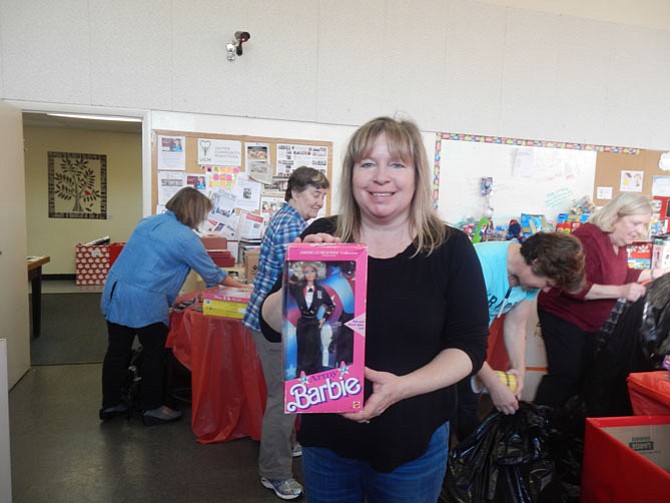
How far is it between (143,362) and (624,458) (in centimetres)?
231

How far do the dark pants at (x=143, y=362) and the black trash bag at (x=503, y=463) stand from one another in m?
1.73

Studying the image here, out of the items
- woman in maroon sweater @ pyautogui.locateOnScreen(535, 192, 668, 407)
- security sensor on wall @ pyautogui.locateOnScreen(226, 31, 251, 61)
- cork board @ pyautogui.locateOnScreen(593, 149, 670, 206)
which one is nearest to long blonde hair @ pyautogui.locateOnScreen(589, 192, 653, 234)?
woman in maroon sweater @ pyautogui.locateOnScreen(535, 192, 668, 407)

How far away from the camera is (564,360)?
7.01ft

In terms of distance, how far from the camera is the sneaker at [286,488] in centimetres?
204

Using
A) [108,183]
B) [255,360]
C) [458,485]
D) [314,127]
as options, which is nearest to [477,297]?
[458,485]

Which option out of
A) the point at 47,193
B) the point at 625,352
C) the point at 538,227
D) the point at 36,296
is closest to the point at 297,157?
the point at 538,227

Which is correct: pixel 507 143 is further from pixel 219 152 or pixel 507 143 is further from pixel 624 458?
pixel 624 458

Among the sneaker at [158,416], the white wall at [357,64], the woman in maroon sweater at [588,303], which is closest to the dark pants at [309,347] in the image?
the woman in maroon sweater at [588,303]

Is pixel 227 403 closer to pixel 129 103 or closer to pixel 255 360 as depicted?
pixel 255 360

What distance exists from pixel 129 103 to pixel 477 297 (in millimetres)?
3093

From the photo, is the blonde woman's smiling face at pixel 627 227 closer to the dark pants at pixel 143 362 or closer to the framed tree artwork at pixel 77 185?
the dark pants at pixel 143 362

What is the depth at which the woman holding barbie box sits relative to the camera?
37.0 inches

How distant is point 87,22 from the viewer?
315cm

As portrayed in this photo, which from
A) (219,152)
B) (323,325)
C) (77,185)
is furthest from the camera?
(77,185)
